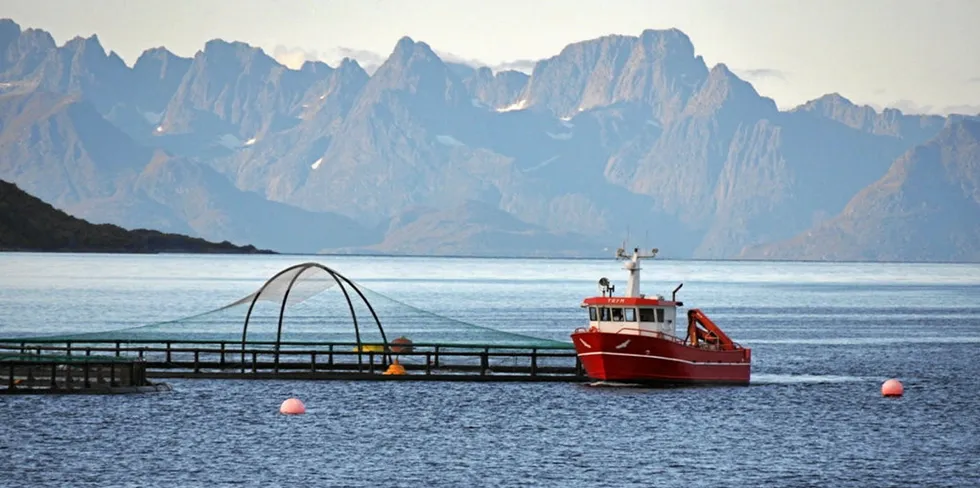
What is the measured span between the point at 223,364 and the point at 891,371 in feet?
Answer: 142

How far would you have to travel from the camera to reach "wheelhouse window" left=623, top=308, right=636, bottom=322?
264 feet

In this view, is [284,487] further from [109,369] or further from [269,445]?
[109,369]

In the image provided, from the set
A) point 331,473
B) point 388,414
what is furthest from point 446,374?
point 331,473

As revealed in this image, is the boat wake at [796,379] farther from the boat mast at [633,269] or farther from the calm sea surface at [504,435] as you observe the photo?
the boat mast at [633,269]

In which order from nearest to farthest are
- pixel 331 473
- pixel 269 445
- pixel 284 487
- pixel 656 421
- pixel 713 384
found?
pixel 284 487, pixel 331 473, pixel 269 445, pixel 656 421, pixel 713 384

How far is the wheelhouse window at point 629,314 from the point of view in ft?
264

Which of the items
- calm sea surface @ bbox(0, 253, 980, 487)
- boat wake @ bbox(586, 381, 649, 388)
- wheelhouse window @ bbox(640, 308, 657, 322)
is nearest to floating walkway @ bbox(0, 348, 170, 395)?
calm sea surface @ bbox(0, 253, 980, 487)

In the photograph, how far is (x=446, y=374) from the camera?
284 feet

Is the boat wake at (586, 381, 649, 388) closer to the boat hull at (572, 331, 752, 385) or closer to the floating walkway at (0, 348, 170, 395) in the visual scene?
the boat hull at (572, 331, 752, 385)

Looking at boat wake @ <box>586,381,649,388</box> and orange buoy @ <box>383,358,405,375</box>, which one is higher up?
orange buoy @ <box>383,358,405,375</box>

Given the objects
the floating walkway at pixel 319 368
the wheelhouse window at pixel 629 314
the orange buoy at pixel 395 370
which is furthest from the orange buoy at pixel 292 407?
Result: the wheelhouse window at pixel 629 314

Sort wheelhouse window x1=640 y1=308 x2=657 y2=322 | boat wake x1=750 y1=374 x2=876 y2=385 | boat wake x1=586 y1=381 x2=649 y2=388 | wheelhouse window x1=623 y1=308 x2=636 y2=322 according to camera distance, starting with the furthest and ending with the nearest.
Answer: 1. boat wake x1=750 y1=374 x2=876 y2=385
2. boat wake x1=586 y1=381 x2=649 y2=388
3. wheelhouse window x1=623 y1=308 x2=636 y2=322
4. wheelhouse window x1=640 y1=308 x2=657 y2=322

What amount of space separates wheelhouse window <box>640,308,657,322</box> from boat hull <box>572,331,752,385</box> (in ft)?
4.05

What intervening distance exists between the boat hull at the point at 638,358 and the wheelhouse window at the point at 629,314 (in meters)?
1.19
